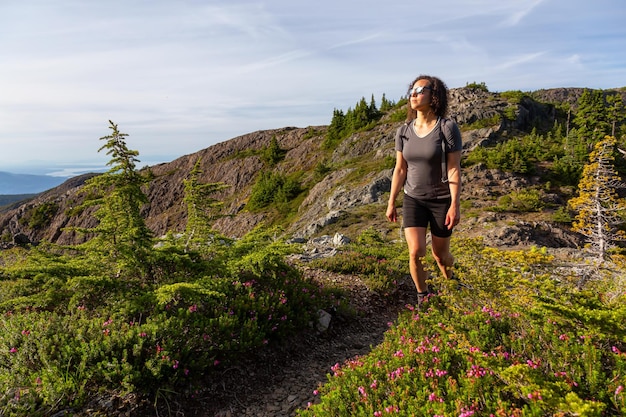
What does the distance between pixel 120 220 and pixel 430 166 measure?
4.45m

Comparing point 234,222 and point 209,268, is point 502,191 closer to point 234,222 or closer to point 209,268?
point 209,268

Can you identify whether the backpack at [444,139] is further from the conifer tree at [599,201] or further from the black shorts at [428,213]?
the conifer tree at [599,201]

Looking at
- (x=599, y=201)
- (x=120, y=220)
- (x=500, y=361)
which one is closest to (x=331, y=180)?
(x=599, y=201)

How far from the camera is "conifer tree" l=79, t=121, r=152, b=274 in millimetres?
5109

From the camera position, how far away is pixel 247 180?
233ft

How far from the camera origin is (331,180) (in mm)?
42312

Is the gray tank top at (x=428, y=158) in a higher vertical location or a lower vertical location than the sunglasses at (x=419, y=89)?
lower

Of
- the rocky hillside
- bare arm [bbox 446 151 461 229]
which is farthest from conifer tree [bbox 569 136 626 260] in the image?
the rocky hillside

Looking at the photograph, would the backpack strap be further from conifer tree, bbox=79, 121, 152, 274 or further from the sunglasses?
conifer tree, bbox=79, 121, 152, 274

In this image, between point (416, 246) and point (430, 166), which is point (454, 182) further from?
point (416, 246)

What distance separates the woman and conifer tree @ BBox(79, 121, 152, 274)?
12.6ft

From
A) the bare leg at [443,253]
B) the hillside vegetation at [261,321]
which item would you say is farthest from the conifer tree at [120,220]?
the bare leg at [443,253]

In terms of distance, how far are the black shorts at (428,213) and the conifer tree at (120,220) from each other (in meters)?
3.75

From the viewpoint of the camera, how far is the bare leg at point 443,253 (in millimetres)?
4730
